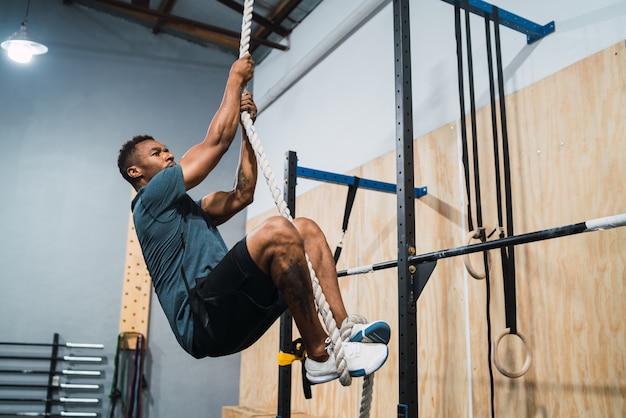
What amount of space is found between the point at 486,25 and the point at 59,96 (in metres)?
4.46

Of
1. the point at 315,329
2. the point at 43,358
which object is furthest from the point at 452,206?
the point at 43,358

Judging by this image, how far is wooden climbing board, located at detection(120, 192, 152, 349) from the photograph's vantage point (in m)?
5.43

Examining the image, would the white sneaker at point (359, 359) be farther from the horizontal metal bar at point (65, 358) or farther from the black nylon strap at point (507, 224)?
the horizontal metal bar at point (65, 358)

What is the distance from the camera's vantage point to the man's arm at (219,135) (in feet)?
7.01

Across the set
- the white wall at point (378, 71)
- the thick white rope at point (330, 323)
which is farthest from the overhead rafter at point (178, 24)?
the thick white rope at point (330, 323)

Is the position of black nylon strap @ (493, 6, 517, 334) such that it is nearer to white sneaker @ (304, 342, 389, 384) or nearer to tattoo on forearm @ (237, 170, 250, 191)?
white sneaker @ (304, 342, 389, 384)

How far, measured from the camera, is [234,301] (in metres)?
1.78

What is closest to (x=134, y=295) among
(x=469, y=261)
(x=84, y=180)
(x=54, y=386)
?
(x=54, y=386)

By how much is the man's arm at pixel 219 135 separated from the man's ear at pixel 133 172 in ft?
1.05

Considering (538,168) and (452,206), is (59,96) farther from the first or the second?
(538,168)

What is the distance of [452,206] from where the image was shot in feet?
10.3

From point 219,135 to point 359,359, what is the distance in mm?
1039

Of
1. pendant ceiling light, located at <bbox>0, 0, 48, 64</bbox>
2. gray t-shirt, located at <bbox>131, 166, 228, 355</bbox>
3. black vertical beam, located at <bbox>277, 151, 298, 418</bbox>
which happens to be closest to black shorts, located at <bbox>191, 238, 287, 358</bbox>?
gray t-shirt, located at <bbox>131, 166, 228, 355</bbox>

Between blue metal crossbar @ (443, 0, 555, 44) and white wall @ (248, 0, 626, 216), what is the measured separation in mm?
40
